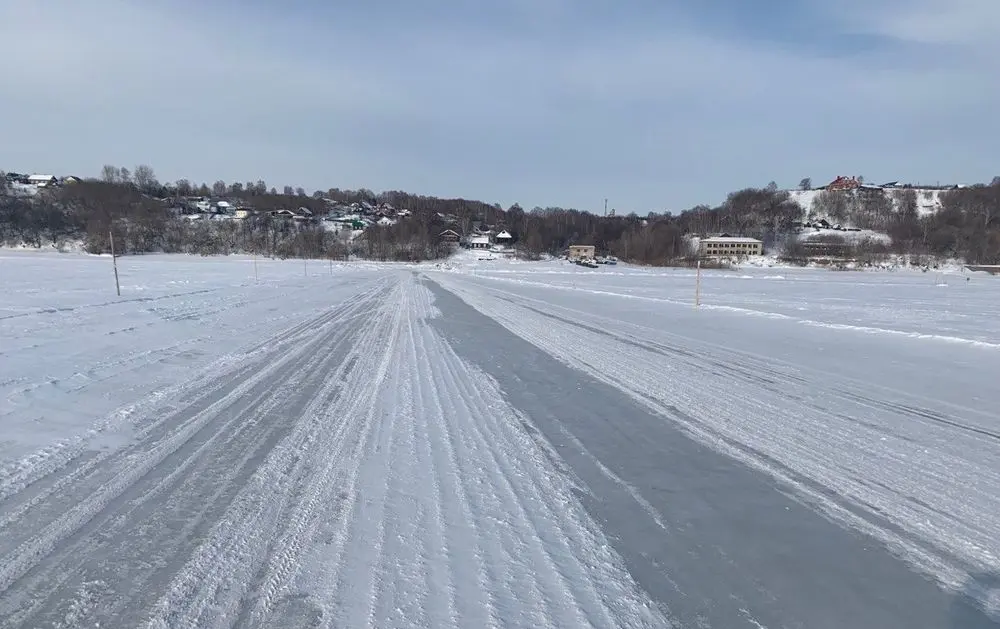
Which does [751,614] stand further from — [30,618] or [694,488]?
[30,618]

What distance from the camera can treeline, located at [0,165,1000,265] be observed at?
352ft

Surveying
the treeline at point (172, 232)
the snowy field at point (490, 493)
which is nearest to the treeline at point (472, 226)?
the treeline at point (172, 232)

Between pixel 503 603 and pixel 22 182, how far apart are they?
778 feet

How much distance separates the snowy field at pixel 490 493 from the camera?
9.09 feet

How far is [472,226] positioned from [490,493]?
551 feet

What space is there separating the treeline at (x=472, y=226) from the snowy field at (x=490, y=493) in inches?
3514

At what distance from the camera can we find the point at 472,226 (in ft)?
554

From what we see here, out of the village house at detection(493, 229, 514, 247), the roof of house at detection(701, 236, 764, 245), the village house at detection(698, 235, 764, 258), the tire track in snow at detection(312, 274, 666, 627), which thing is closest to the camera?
the tire track in snow at detection(312, 274, 666, 627)

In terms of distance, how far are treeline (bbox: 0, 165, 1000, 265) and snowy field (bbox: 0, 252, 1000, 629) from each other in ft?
293

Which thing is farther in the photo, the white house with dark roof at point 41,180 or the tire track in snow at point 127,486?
the white house with dark roof at point 41,180

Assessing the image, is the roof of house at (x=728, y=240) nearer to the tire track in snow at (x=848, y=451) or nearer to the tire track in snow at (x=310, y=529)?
the tire track in snow at (x=848, y=451)

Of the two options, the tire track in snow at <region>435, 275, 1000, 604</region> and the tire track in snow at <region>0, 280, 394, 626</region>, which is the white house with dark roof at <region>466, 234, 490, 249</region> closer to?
the tire track in snow at <region>435, 275, 1000, 604</region>

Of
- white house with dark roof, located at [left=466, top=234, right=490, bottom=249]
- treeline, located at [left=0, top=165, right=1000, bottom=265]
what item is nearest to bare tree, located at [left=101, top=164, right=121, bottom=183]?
treeline, located at [left=0, top=165, right=1000, bottom=265]

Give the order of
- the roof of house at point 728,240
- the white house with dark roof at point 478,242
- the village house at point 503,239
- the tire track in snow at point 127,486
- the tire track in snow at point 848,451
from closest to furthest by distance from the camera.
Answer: the tire track in snow at point 127,486, the tire track in snow at point 848,451, the roof of house at point 728,240, the white house with dark roof at point 478,242, the village house at point 503,239
